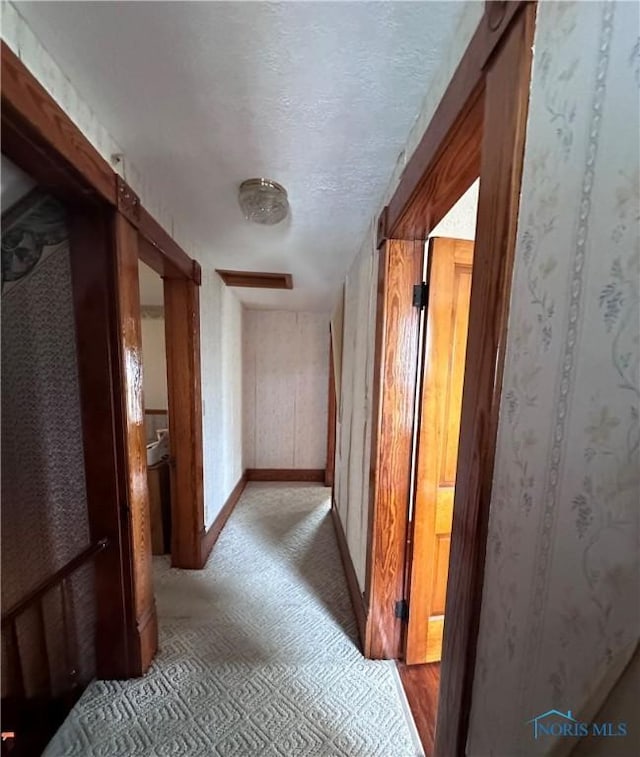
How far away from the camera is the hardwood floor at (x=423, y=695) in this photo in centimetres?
111

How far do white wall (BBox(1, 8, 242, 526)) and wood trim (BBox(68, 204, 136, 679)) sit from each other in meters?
0.26

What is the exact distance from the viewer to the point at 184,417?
188cm

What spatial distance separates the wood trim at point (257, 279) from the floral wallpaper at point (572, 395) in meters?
2.10

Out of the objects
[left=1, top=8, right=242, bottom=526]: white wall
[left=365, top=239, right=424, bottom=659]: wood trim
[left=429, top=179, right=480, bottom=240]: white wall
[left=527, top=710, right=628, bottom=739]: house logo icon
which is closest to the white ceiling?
[left=1, top=8, right=242, bottom=526]: white wall

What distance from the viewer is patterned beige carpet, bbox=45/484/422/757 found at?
1.06 meters

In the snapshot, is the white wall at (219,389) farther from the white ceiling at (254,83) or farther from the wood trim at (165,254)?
the white ceiling at (254,83)

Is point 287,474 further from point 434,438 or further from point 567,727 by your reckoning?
point 567,727

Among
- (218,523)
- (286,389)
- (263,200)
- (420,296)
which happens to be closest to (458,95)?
(420,296)

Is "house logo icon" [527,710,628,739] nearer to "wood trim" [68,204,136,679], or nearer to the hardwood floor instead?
the hardwood floor

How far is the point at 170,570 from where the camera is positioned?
198cm

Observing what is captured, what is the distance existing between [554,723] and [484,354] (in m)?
0.55

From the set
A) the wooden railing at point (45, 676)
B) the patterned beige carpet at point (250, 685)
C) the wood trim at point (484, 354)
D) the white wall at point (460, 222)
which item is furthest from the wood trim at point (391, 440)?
the wooden railing at point (45, 676)

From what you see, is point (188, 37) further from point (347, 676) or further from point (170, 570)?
point (170, 570)

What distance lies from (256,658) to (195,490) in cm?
93
